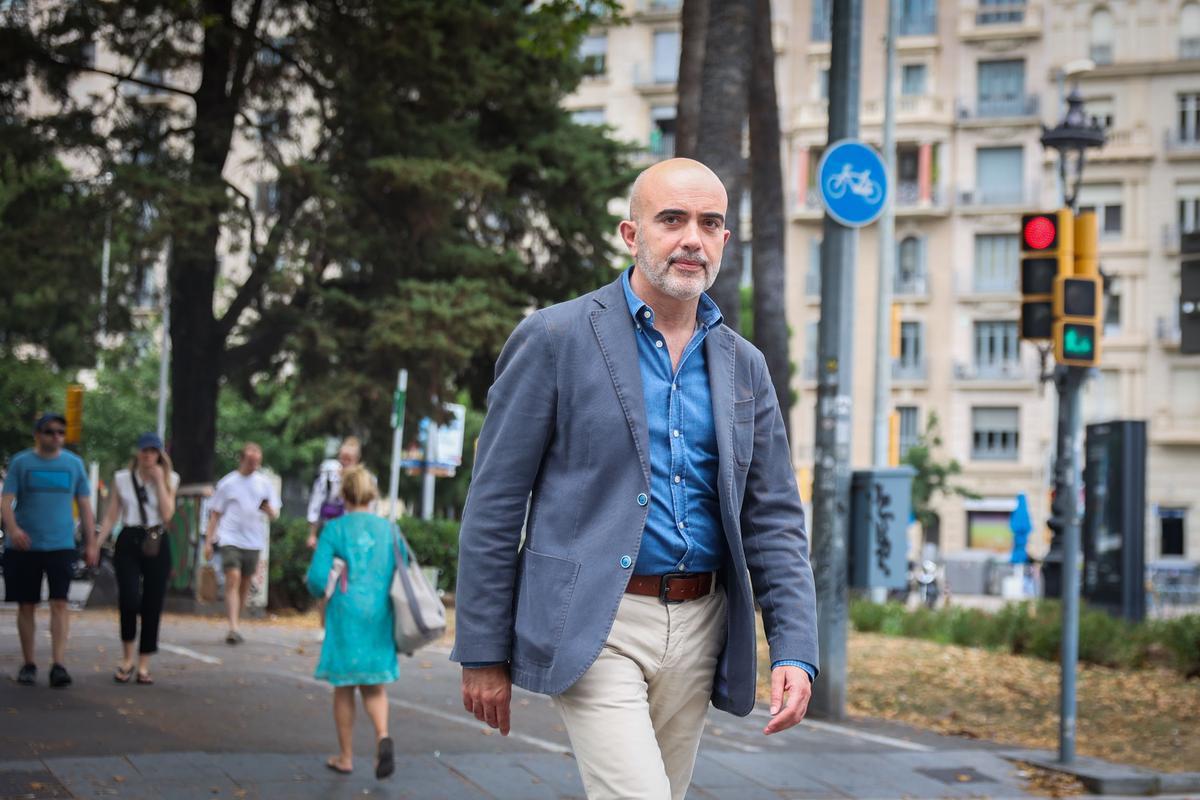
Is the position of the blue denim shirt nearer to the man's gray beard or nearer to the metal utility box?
the man's gray beard

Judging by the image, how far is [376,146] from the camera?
22531 millimetres

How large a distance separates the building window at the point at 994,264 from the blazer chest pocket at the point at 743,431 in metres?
56.7

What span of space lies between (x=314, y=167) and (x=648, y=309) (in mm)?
18377

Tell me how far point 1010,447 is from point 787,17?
18.8 meters

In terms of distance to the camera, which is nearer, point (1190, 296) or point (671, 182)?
point (671, 182)

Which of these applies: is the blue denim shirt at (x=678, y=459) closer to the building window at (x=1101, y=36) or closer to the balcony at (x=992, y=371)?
the balcony at (x=992, y=371)

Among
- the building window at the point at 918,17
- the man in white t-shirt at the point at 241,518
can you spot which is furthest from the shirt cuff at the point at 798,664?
the building window at the point at 918,17

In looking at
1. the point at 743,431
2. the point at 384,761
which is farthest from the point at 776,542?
the point at 384,761

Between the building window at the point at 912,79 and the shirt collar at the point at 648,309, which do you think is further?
the building window at the point at 912,79

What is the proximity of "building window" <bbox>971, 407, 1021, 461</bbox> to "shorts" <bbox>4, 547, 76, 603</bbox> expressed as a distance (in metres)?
50.1

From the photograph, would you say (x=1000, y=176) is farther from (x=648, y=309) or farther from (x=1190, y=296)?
(x=648, y=309)

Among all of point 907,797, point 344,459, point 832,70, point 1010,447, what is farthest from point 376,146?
→ point 1010,447

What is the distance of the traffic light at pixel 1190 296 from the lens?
11.4m

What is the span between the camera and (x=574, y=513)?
3625 mm
